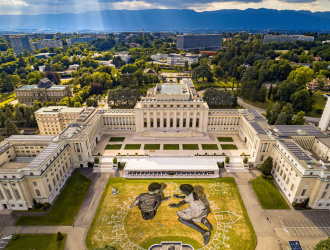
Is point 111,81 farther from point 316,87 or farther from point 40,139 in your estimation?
point 316,87

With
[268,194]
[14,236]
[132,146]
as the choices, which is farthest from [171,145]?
[14,236]

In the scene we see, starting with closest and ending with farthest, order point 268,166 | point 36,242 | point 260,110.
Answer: point 36,242
point 268,166
point 260,110

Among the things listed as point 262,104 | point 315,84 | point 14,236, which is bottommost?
point 14,236

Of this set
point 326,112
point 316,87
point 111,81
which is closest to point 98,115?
point 111,81

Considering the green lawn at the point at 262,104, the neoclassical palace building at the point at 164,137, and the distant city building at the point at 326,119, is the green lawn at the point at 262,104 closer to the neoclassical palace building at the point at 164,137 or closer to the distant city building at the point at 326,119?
the neoclassical palace building at the point at 164,137

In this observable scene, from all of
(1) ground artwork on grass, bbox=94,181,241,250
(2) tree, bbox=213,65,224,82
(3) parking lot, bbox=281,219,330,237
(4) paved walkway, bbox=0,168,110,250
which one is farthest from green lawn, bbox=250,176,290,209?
(2) tree, bbox=213,65,224,82

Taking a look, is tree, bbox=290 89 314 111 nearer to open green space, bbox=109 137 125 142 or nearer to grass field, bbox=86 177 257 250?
grass field, bbox=86 177 257 250

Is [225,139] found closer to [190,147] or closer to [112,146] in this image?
[190,147]
